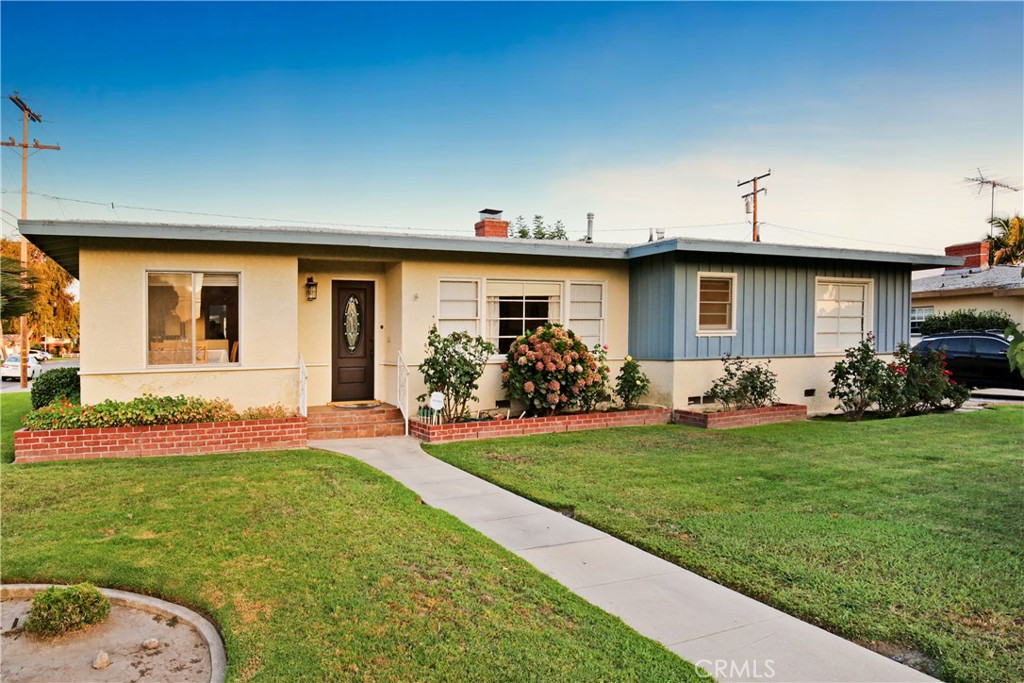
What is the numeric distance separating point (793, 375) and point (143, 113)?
15176 mm

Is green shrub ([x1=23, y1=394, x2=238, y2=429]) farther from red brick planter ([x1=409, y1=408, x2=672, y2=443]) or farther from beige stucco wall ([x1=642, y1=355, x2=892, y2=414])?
beige stucco wall ([x1=642, y1=355, x2=892, y2=414])

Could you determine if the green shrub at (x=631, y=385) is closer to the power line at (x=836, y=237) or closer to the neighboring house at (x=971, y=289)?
the neighboring house at (x=971, y=289)

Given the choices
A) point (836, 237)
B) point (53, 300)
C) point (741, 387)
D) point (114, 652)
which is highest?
point (836, 237)

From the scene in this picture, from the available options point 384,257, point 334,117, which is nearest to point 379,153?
point 334,117

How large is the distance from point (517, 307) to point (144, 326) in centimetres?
589

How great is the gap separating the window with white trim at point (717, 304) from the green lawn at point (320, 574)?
7.37 meters

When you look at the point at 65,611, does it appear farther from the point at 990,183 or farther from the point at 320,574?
the point at 990,183

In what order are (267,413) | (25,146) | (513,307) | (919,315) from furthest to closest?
(25,146) → (919,315) → (513,307) → (267,413)

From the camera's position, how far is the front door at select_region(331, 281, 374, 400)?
1120 cm

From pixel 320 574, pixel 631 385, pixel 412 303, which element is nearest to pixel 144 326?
pixel 412 303

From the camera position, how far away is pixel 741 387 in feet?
37.6

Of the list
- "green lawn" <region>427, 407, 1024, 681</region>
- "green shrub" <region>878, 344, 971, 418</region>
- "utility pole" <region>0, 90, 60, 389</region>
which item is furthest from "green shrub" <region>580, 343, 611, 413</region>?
"utility pole" <region>0, 90, 60, 389</region>

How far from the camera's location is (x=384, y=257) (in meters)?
10.5

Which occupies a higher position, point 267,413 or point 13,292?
point 13,292
